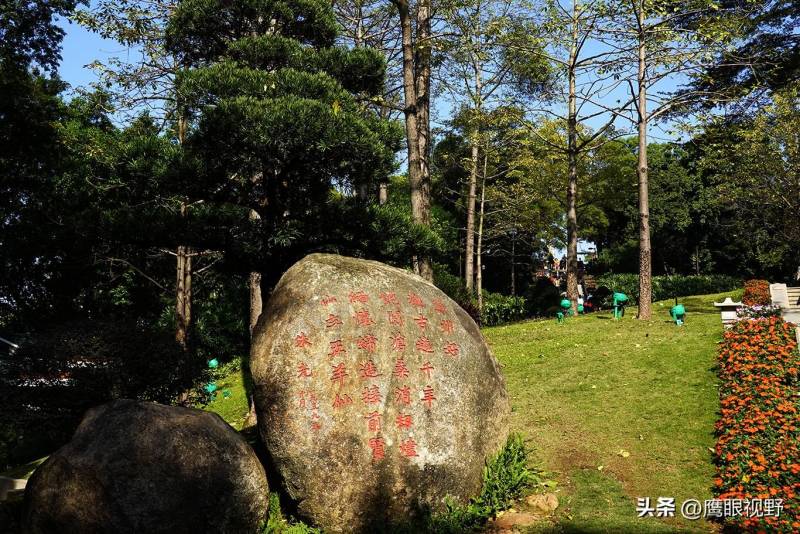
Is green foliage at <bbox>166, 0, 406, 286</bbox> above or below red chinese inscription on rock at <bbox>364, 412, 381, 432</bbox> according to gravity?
above

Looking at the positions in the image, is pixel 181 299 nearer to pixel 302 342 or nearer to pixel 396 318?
pixel 302 342

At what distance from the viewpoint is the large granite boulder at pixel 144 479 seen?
18.3ft

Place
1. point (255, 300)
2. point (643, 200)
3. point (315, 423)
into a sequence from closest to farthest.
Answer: point (315, 423) → point (255, 300) → point (643, 200)

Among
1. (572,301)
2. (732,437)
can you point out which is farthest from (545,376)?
(572,301)

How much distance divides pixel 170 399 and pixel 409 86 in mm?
8224

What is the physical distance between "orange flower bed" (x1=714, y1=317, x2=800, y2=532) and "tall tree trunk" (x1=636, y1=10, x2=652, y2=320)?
465 cm

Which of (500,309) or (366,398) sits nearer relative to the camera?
(366,398)

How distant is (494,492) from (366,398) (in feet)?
6.54

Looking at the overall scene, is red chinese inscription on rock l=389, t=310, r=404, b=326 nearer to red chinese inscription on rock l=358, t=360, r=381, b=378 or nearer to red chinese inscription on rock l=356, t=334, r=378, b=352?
red chinese inscription on rock l=356, t=334, r=378, b=352

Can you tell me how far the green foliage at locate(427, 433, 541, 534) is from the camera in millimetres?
6828

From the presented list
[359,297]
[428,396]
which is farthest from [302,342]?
[428,396]

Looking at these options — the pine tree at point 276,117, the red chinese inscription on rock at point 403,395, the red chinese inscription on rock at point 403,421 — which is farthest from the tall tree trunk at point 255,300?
the red chinese inscription on rock at point 403,421

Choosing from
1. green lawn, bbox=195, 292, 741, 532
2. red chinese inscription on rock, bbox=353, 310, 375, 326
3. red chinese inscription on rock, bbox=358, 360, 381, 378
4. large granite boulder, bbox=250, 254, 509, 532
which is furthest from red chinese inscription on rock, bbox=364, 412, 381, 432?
Answer: green lawn, bbox=195, 292, 741, 532

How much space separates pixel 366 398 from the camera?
678 centimetres
